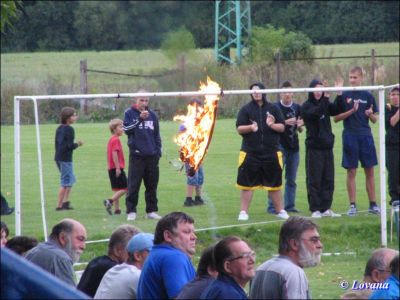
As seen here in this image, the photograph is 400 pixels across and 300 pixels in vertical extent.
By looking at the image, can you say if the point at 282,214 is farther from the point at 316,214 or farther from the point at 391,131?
the point at 391,131

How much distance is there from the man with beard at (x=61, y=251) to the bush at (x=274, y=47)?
2217cm

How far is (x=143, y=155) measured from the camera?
1391 cm

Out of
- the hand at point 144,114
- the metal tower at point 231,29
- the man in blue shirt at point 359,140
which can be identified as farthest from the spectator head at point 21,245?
the metal tower at point 231,29

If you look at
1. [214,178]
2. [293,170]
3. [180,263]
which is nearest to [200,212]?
[214,178]

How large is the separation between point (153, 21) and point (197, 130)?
122 ft

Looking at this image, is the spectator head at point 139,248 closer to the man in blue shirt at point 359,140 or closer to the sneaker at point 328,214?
the sneaker at point 328,214

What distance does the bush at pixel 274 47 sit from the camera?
30.5 metres

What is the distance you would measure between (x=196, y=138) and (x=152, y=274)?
5972 millimetres

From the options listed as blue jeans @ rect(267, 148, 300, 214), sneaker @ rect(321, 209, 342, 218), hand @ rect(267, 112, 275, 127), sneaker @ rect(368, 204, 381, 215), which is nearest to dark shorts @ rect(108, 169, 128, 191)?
hand @ rect(267, 112, 275, 127)

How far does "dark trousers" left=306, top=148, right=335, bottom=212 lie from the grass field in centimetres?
26

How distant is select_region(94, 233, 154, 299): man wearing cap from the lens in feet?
22.9

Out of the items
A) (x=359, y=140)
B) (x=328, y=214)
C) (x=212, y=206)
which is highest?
(x=359, y=140)

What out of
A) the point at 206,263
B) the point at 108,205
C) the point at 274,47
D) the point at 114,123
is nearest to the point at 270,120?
the point at 114,123

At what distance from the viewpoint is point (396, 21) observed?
61.8m
